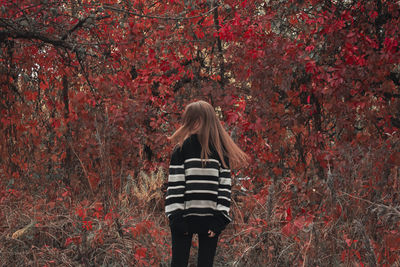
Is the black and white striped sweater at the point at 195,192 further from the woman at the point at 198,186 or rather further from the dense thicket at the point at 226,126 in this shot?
the dense thicket at the point at 226,126

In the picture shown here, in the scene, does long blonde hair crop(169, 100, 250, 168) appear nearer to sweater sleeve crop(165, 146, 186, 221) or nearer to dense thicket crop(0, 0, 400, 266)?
sweater sleeve crop(165, 146, 186, 221)

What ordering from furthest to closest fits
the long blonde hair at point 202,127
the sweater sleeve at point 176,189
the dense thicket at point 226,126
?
the dense thicket at point 226,126 < the long blonde hair at point 202,127 < the sweater sleeve at point 176,189

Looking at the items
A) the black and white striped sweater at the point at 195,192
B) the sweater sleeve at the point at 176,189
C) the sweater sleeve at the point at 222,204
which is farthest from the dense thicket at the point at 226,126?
the sweater sleeve at the point at 176,189

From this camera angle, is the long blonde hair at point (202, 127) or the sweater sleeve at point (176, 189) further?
the long blonde hair at point (202, 127)

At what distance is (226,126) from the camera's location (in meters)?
7.59

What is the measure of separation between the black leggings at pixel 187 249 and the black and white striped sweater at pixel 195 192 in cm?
11

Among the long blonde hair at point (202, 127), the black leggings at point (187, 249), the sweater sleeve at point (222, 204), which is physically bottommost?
the black leggings at point (187, 249)

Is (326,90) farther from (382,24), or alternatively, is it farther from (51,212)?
(51,212)

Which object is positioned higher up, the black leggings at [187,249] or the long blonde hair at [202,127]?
the long blonde hair at [202,127]

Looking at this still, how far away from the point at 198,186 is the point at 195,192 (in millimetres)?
49

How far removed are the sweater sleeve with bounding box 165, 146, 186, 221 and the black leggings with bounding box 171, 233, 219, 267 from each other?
0.21 m

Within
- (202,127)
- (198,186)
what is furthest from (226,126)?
(198,186)

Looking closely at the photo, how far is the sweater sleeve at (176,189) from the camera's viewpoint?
378 centimetres

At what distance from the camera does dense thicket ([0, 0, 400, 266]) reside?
5.18 meters
